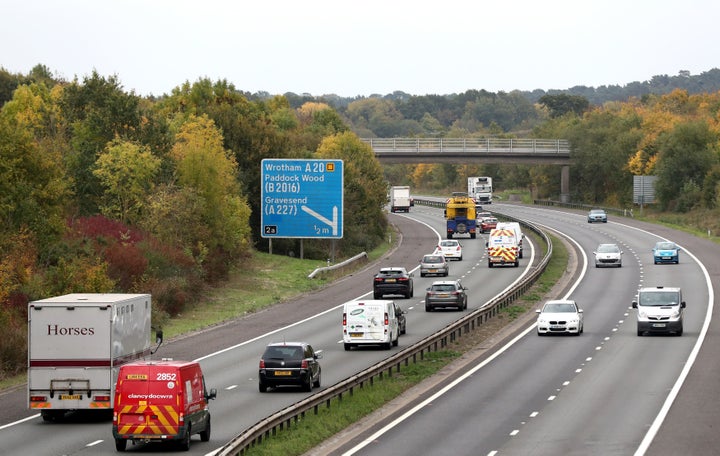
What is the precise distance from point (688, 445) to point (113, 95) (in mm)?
64874

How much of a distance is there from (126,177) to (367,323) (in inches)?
1346

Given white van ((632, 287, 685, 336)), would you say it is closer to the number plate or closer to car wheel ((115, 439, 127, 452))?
the number plate

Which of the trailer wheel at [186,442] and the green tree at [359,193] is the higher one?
the green tree at [359,193]

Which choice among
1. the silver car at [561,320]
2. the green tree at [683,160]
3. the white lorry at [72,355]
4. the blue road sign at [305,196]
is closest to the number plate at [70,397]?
the white lorry at [72,355]

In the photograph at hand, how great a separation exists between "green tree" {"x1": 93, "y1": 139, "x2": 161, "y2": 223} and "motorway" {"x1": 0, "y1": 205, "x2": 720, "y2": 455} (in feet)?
44.2

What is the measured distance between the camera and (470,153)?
6196 inches

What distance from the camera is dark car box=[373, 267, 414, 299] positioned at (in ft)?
234

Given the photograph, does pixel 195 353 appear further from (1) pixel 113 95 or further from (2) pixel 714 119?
(2) pixel 714 119

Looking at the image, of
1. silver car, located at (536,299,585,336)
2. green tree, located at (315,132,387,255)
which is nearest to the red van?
silver car, located at (536,299,585,336)

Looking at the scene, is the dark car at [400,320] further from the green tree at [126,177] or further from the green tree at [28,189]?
the green tree at [126,177]

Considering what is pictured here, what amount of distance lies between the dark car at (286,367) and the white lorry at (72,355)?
6.34m

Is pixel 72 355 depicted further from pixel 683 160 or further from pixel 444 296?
pixel 683 160

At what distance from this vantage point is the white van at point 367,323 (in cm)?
5125

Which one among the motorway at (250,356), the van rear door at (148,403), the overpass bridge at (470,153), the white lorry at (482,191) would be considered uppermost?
the overpass bridge at (470,153)
